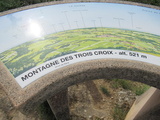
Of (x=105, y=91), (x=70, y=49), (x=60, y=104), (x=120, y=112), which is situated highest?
(x=70, y=49)

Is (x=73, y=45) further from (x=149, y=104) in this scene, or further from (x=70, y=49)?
(x=149, y=104)

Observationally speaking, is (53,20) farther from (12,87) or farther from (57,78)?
(12,87)

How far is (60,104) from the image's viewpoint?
4.62m

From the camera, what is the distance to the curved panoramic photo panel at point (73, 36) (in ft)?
10.6

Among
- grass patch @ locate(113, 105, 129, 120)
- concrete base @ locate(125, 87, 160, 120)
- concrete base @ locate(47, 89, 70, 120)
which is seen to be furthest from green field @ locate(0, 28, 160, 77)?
grass patch @ locate(113, 105, 129, 120)

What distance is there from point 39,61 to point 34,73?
0.27 metres

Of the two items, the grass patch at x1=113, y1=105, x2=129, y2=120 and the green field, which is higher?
the green field

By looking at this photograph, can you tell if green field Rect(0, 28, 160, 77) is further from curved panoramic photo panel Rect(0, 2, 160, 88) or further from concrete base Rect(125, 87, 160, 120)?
concrete base Rect(125, 87, 160, 120)

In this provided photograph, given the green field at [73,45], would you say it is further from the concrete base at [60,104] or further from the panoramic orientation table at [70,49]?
the concrete base at [60,104]

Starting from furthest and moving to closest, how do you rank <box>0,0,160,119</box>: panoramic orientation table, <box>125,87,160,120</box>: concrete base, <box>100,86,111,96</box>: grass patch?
<box>100,86,111,96</box>: grass patch → <box>125,87,160,120</box>: concrete base → <box>0,0,160,119</box>: panoramic orientation table

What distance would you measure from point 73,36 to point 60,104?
6.09 ft

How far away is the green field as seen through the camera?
3227mm

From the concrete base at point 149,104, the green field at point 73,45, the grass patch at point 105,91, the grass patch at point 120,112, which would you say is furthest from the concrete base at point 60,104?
the concrete base at point 149,104

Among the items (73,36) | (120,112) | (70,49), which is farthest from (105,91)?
(70,49)
